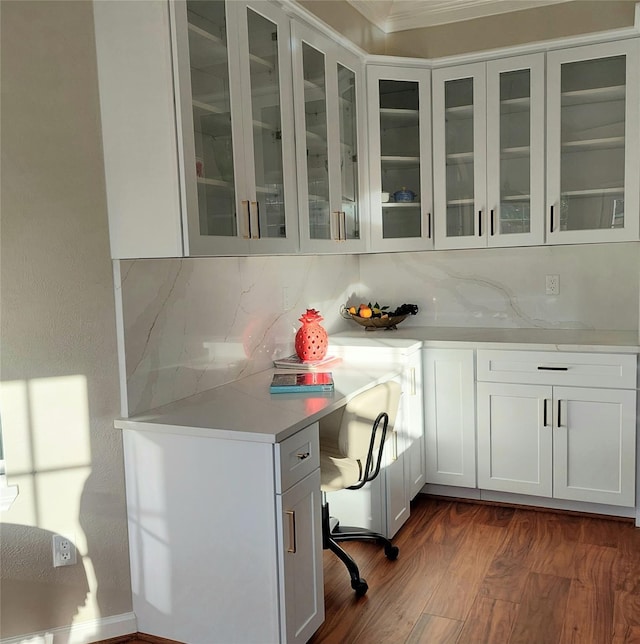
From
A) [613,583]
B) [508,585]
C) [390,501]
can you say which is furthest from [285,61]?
[613,583]

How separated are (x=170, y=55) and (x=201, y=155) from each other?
0.32m

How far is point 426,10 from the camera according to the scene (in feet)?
12.4

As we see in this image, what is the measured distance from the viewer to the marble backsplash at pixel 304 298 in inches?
97.1

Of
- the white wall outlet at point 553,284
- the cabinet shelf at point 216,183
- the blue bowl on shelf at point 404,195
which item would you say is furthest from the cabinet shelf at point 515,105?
the cabinet shelf at point 216,183

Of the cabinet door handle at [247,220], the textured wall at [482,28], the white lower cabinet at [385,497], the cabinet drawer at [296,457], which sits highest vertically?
the textured wall at [482,28]

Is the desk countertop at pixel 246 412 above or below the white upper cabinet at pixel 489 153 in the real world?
below

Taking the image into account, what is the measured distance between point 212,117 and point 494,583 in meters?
2.12

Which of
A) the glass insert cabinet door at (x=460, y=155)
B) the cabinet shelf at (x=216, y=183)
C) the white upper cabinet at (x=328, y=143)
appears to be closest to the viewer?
the cabinet shelf at (x=216, y=183)

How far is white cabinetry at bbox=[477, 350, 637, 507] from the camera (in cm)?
321

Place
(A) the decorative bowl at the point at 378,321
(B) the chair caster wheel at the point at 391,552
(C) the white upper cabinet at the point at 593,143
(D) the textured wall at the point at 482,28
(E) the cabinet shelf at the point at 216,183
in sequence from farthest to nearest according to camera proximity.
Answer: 1. (A) the decorative bowl at the point at 378,321
2. (D) the textured wall at the point at 482,28
3. (C) the white upper cabinet at the point at 593,143
4. (B) the chair caster wheel at the point at 391,552
5. (E) the cabinet shelf at the point at 216,183

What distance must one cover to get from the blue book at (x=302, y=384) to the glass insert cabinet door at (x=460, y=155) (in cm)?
133

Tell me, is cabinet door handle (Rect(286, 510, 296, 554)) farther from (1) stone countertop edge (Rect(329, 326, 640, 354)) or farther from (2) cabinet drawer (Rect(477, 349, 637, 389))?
(2) cabinet drawer (Rect(477, 349, 637, 389))

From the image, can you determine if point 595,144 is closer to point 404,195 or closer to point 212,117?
point 404,195

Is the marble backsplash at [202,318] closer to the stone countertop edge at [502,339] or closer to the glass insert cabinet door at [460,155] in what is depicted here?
the stone countertop edge at [502,339]
